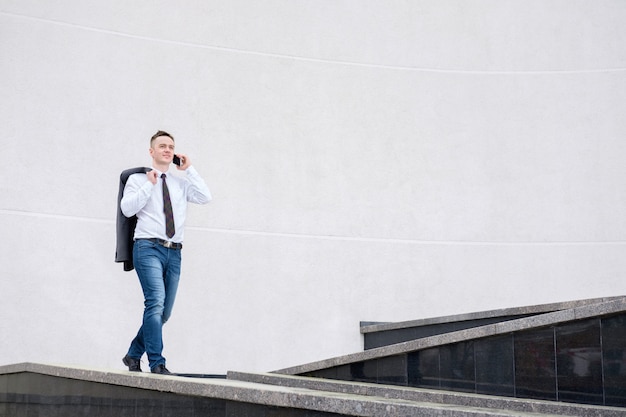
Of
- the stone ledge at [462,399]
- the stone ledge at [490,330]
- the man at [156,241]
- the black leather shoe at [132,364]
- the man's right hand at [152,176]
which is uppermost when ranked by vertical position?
the man's right hand at [152,176]

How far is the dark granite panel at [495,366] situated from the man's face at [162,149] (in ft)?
7.21

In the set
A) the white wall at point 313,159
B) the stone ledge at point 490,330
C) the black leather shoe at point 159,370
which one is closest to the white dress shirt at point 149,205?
the black leather shoe at point 159,370

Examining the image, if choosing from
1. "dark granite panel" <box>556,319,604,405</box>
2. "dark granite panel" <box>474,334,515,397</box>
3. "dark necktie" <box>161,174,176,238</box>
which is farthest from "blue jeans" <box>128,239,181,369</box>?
"dark granite panel" <box>556,319,604,405</box>

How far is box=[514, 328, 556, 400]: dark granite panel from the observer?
4.45 m

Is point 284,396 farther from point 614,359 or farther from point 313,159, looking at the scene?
point 313,159

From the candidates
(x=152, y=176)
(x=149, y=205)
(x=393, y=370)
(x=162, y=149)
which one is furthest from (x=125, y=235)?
(x=393, y=370)

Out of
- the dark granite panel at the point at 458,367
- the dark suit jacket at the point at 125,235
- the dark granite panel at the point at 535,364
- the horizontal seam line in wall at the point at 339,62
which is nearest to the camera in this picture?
the dark granite panel at the point at 535,364

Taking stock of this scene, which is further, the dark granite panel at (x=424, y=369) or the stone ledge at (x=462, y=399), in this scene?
the dark granite panel at (x=424, y=369)

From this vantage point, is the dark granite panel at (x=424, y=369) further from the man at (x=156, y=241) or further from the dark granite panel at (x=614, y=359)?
the man at (x=156, y=241)

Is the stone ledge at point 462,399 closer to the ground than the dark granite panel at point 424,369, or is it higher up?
closer to the ground

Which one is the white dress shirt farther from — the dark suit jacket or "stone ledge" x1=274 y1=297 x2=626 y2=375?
"stone ledge" x1=274 y1=297 x2=626 y2=375

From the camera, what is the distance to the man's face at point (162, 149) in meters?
4.84

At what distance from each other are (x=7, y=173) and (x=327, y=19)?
11.9 feet

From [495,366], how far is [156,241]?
2.12m
